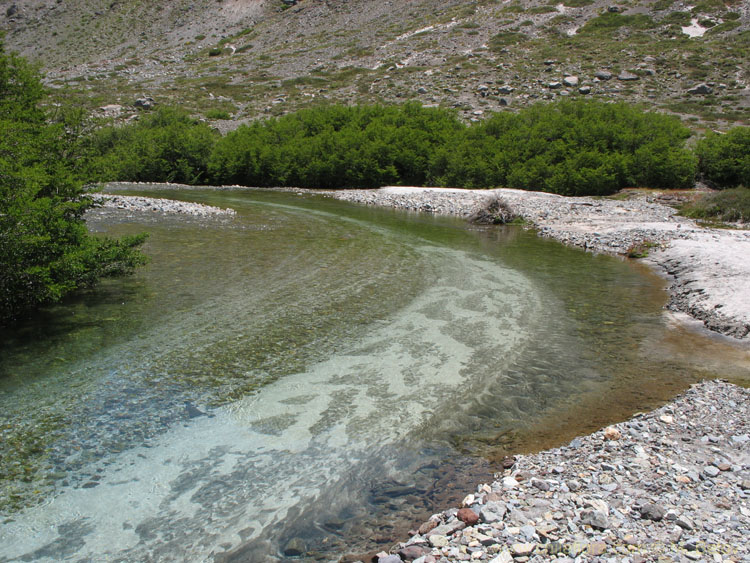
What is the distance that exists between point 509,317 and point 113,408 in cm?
948

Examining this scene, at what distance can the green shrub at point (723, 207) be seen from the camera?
96.4 ft

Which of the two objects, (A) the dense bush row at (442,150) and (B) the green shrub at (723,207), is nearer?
(B) the green shrub at (723,207)

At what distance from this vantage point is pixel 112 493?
6.24 m

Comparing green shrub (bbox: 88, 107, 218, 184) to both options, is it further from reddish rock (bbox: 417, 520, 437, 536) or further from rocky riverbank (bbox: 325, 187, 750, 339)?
reddish rock (bbox: 417, 520, 437, 536)

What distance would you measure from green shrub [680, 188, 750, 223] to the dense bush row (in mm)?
9099

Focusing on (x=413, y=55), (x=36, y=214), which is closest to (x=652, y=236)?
(x=36, y=214)

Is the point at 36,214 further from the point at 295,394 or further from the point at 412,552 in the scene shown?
the point at 412,552

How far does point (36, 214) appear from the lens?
34.3 feet

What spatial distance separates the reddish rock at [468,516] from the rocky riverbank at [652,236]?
9.76 meters

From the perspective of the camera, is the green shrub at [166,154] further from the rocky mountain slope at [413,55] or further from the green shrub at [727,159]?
the green shrub at [727,159]

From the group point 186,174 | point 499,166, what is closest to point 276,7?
point 186,174

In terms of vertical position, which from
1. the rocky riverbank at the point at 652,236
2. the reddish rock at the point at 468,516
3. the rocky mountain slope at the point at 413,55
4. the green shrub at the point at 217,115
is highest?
the rocky mountain slope at the point at 413,55

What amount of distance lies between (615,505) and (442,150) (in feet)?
156

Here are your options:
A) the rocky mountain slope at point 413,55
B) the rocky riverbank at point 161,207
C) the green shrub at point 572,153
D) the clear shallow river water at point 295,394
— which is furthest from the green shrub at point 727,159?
the rocky riverbank at point 161,207
